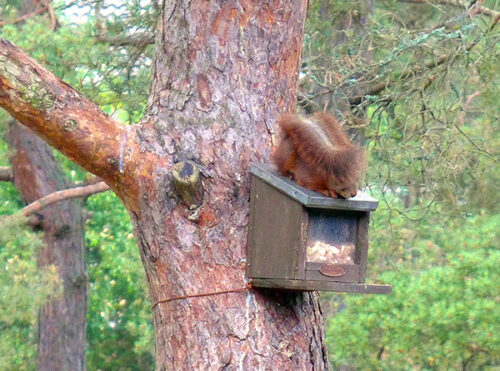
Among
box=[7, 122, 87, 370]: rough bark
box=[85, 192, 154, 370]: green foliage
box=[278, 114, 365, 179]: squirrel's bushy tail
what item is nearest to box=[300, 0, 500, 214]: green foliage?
box=[278, 114, 365, 179]: squirrel's bushy tail

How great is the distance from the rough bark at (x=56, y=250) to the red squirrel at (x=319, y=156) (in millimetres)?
8255

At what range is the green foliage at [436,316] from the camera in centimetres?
797

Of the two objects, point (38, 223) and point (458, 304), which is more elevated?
point (38, 223)

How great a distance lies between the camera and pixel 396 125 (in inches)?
352

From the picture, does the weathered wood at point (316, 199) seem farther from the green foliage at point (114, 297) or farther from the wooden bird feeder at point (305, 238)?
the green foliage at point (114, 297)

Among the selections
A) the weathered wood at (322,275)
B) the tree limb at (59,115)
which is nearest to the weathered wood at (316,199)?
A: the weathered wood at (322,275)

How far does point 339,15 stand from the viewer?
7578 mm

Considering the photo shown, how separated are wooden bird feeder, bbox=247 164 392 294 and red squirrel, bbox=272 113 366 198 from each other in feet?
0.12

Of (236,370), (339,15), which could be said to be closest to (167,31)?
(236,370)

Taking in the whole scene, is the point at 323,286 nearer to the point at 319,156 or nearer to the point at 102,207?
the point at 319,156

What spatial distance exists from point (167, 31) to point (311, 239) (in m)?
0.98

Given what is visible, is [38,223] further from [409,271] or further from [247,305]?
Answer: [247,305]

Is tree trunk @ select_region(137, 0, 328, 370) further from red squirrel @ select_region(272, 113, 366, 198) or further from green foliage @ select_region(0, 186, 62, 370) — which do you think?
green foliage @ select_region(0, 186, 62, 370)

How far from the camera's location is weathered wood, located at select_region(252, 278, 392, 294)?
263 centimetres
